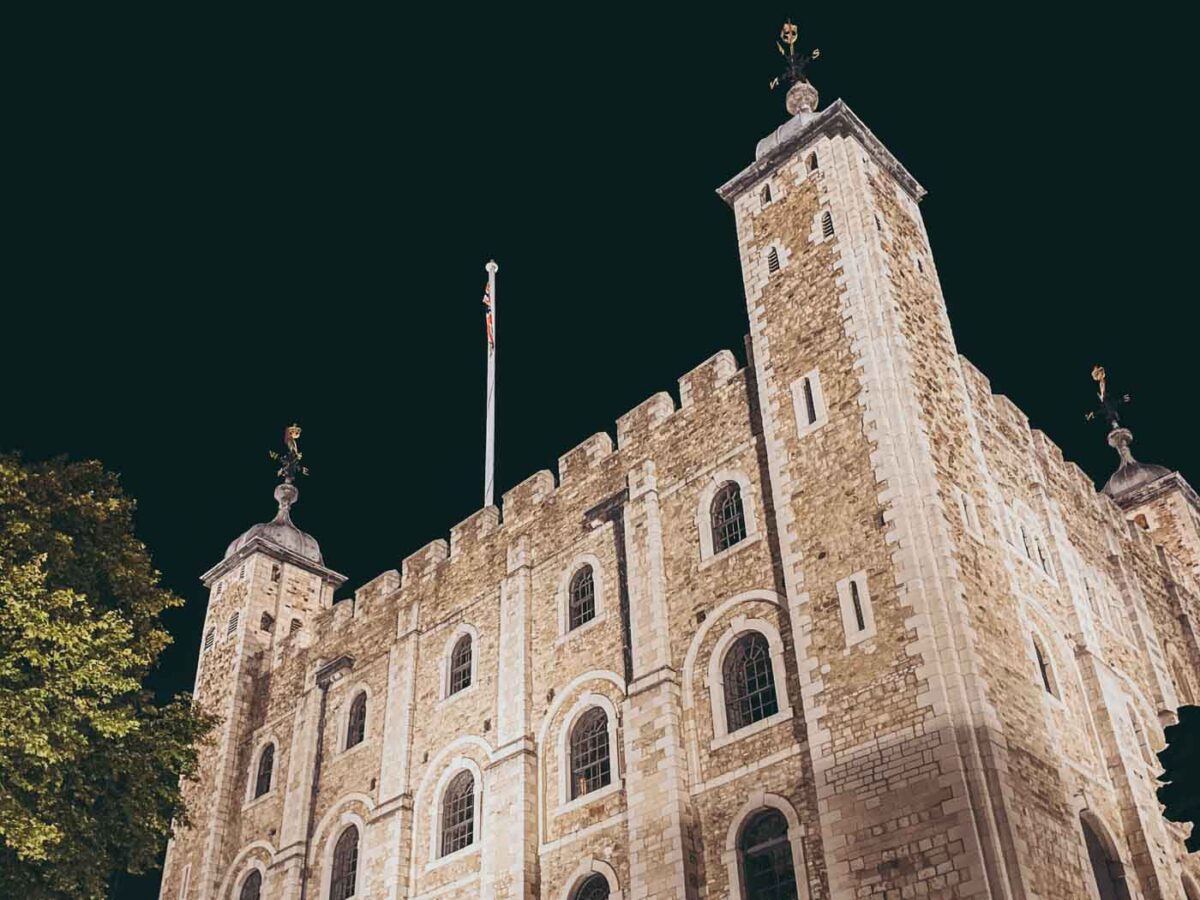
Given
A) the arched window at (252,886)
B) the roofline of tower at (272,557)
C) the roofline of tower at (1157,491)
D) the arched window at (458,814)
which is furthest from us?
the roofline of tower at (272,557)

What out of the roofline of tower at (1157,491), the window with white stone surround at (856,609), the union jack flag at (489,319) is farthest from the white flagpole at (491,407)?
the roofline of tower at (1157,491)

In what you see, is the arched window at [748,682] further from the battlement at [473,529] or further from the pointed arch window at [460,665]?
the battlement at [473,529]

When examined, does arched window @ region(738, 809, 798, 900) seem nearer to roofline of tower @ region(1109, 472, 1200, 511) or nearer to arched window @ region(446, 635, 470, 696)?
arched window @ region(446, 635, 470, 696)

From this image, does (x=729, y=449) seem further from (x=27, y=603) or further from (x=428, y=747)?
(x=27, y=603)

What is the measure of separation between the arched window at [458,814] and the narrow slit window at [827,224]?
13088 millimetres

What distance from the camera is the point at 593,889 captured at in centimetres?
2167

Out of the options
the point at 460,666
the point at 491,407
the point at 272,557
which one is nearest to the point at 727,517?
the point at 460,666

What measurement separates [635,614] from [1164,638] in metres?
13.2

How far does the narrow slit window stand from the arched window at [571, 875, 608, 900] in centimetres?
1267

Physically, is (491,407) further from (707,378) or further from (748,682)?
(748,682)

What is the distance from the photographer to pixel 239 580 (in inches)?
1414

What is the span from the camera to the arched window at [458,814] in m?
24.9

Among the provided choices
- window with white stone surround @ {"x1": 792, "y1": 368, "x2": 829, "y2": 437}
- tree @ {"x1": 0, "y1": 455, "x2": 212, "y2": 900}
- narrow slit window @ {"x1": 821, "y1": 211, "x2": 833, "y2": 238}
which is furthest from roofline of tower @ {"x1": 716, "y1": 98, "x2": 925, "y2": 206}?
tree @ {"x1": 0, "y1": 455, "x2": 212, "y2": 900}

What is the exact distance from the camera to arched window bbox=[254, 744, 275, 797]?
103 ft
